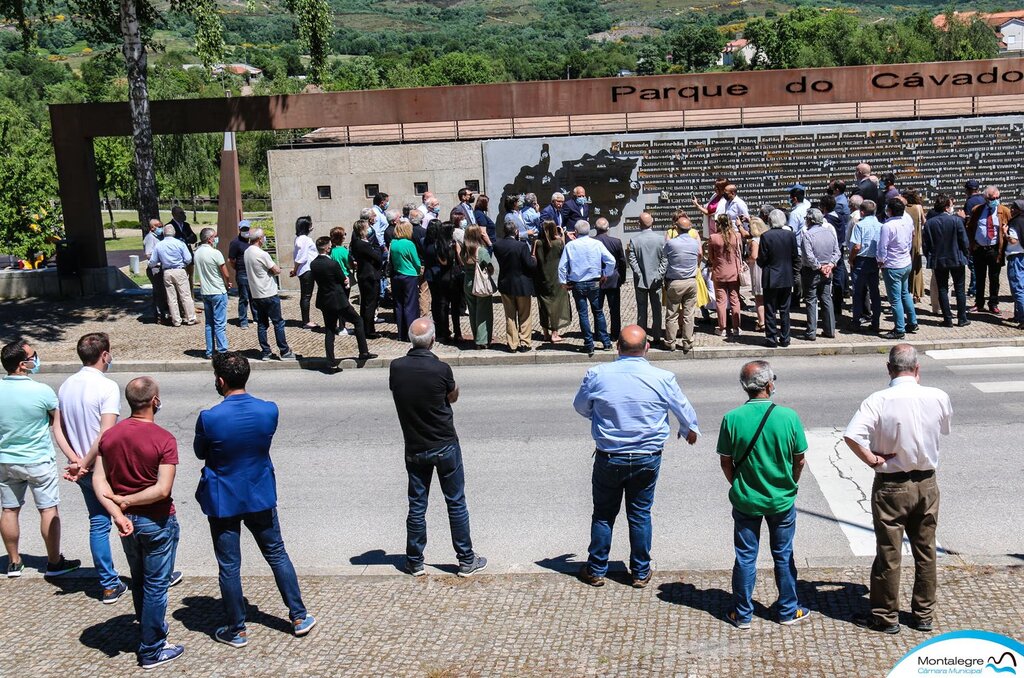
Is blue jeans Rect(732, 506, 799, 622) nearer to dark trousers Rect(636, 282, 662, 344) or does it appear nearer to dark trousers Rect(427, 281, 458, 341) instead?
dark trousers Rect(636, 282, 662, 344)

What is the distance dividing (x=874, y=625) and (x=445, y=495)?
2853 mm

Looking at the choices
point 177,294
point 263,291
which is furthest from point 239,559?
point 177,294

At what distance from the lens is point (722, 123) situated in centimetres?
1997

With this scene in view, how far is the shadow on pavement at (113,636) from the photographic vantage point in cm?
650

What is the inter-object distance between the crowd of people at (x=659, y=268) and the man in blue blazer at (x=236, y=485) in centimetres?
753

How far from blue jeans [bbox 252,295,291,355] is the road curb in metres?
0.25

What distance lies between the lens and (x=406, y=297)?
586 inches

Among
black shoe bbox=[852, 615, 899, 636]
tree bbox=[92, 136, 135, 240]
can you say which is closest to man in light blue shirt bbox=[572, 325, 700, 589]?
black shoe bbox=[852, 615, 899, 636]

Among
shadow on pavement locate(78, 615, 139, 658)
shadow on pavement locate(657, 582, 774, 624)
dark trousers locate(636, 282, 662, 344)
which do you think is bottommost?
shadow on pavement locate(78, 615, 139, 658)

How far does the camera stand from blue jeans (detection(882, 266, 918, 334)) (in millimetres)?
14203

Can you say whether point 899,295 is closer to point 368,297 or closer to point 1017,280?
point 1017,280

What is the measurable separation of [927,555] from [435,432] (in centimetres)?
316

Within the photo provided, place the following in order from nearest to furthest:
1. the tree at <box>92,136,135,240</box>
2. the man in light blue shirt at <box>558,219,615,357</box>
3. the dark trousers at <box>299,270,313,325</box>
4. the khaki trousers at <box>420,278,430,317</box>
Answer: the man in light blue shirt at <box>558,219,615,357</box>
the khaki trousers at <box>420,278,430,317</box>
the dark trousers at <box>299,270,313,325</box>
the tree at <box>92,136,135,240</box>

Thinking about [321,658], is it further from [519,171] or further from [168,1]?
[168,1]
